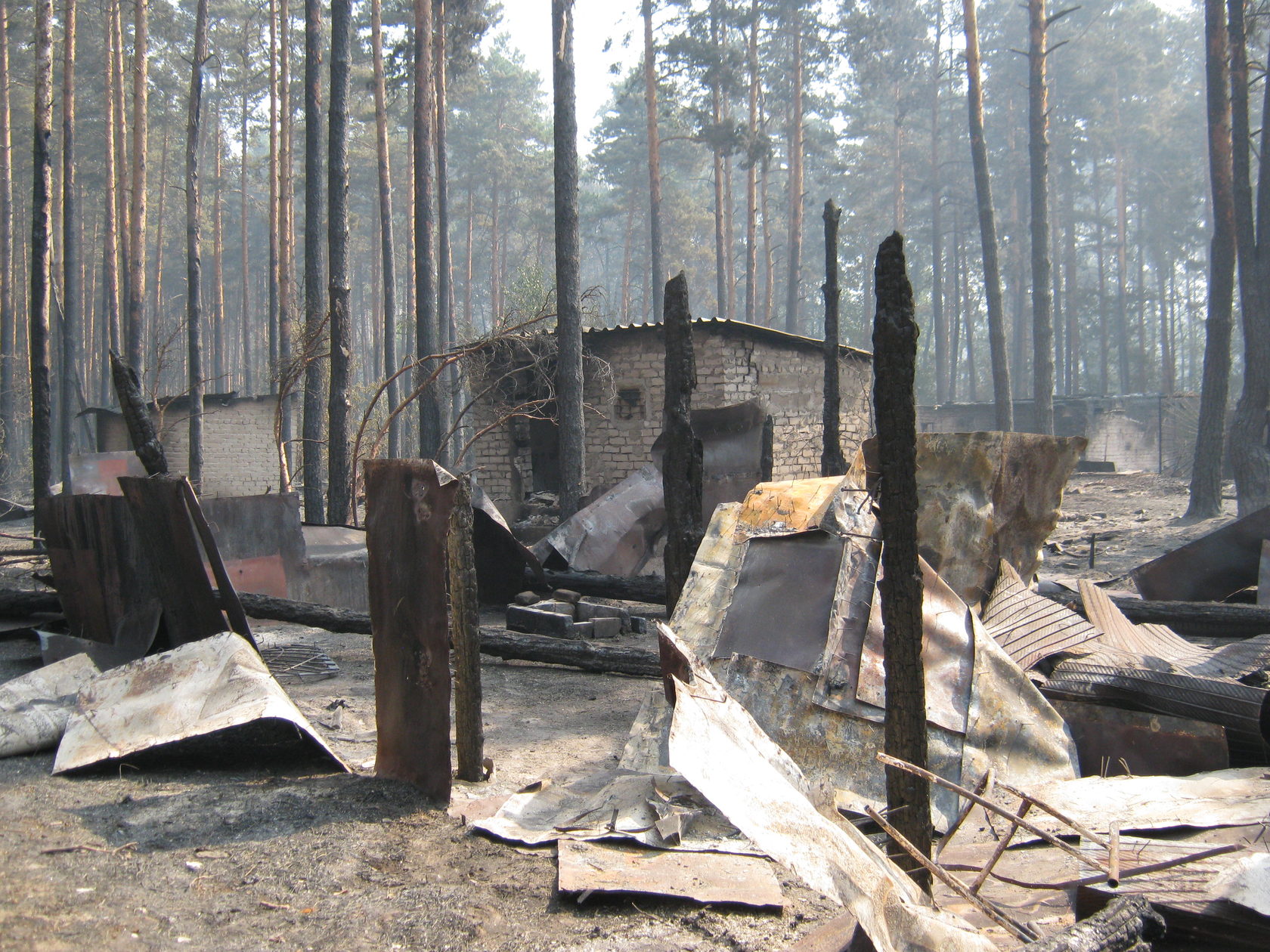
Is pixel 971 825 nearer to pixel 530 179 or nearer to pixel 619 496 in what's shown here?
pixel 619 496

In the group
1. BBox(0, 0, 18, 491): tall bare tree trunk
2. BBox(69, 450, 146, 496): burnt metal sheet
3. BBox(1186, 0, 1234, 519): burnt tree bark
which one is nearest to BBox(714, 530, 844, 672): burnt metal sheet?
BBox(69, 450, 146, 496): burnt metal sheet

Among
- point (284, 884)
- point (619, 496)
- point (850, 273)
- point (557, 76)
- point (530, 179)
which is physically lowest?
point (284, 884)

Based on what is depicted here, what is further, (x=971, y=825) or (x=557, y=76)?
(x=557, y=76)

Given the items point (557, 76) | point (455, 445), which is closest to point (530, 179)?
point (455, 445)

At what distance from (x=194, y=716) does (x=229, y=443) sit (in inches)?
657

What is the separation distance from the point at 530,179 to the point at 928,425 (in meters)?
19.4

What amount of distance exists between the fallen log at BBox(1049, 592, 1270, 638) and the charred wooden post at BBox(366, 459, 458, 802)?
5.19 metres

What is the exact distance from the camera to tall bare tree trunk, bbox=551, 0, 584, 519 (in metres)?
12.1

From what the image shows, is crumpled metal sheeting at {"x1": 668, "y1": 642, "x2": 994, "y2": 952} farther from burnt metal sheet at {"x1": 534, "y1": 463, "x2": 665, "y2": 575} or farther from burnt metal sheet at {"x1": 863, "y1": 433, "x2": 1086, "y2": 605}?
burnt metal sheet at {"x1": 534, "y1": 463, "x2": 665, "y2": 575}

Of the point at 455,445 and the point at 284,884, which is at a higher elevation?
the point at 455,445

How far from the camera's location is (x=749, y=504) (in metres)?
5.59

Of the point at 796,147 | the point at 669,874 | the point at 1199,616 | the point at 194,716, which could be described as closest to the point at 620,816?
the point at 669,874

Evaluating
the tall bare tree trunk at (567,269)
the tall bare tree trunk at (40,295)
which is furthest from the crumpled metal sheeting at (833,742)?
the tall bare tree trunk at (40,295)

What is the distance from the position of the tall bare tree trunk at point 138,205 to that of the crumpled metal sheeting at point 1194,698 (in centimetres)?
1736
